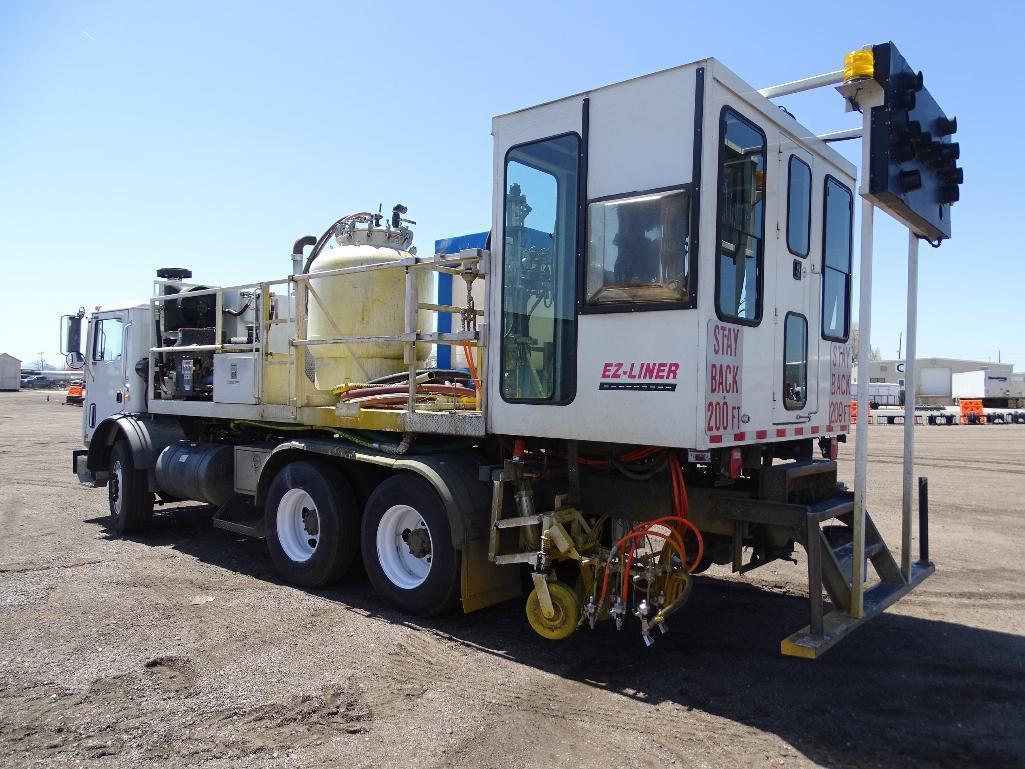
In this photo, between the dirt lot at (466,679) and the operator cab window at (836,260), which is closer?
the dirt lot at (466,679)

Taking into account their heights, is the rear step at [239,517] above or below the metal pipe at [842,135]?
below

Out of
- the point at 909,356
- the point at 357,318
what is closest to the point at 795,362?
the point at 909,356

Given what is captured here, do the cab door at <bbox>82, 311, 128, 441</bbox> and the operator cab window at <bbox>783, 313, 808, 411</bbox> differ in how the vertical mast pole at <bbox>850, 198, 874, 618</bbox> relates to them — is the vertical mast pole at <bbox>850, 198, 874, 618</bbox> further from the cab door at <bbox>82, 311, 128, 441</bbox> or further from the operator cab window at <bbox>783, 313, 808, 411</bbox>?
the cab door at <bbox>82, 311, 128, 441</bbox>

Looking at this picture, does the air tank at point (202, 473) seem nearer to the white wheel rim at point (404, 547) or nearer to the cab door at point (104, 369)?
the cab door at point (104, 369)

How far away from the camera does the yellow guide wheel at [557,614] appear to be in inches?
196

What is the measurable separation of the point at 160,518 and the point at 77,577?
329cm

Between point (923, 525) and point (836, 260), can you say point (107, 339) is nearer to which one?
point (836, 260)

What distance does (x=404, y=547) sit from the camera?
619cm

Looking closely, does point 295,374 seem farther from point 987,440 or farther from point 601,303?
point 987,440

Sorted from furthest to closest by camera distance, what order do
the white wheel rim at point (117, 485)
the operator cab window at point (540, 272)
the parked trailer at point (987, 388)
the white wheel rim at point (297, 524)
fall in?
the parked trailer at point (987, 388)
the white wheel rim at point (117, 485)
the white wheel rim at point (297, 524)
the operator cab window at point (540, 272)

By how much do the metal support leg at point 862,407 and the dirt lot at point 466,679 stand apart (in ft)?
2.05

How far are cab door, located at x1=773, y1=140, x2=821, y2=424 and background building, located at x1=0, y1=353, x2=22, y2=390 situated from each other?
84.4 m

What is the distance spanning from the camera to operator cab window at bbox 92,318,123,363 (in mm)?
10055

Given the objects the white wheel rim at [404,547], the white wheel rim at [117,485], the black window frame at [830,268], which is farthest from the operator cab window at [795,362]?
the white wheel rim at [117,485]
